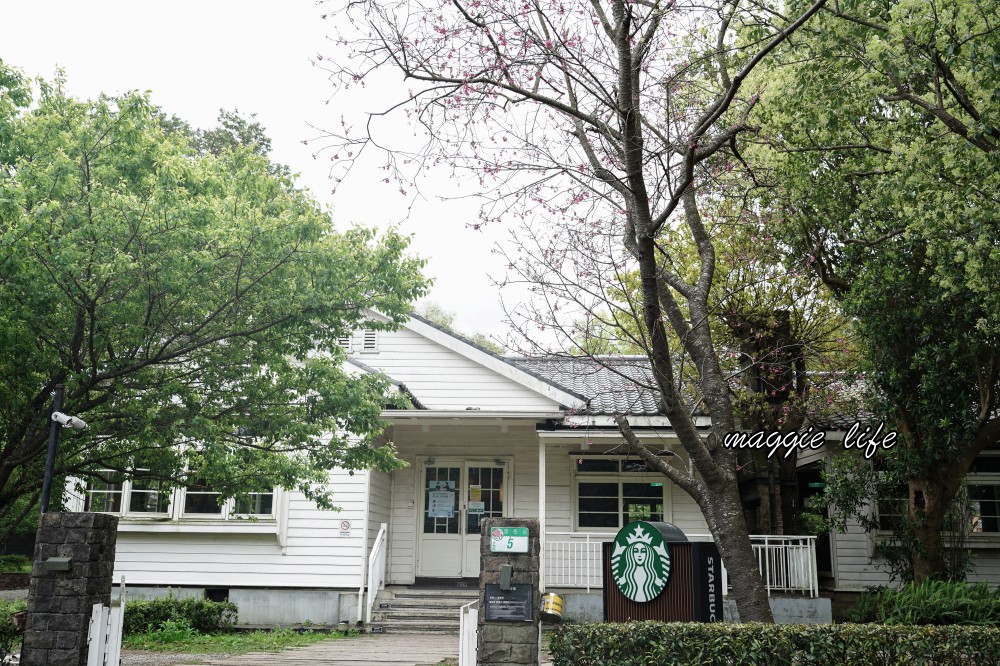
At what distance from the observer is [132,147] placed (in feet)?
29.8

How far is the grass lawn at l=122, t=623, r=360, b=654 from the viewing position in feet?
36.8

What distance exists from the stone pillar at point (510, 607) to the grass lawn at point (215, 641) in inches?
188

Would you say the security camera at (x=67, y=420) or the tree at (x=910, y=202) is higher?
the tree at (x=910, y=202)

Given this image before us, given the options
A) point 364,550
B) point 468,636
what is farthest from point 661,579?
point 364,550

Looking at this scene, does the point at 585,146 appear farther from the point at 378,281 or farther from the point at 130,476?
the point at 130,476

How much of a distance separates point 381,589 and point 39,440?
6.16 meters

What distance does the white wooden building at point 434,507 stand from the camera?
13.6m

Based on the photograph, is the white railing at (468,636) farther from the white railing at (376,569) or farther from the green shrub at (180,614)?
the green shrub at (180,614)

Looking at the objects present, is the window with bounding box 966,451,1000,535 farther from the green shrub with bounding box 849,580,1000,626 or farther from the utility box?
the utility box

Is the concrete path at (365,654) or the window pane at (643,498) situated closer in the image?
the concrete path at (365,654)

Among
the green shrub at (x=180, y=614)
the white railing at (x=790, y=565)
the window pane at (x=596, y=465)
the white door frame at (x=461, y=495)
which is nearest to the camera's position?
the green shrub at (x=180, y=614)

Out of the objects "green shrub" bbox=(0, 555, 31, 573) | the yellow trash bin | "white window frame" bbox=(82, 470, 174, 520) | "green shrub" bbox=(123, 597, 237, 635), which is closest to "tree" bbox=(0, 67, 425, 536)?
"green shrub" bbox=(123, 597, 237, 635)

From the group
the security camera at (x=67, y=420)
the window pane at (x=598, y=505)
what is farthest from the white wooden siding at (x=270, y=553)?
the security camera at (x=67, y=420)

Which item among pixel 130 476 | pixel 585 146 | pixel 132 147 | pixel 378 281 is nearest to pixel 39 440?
pixel 130 476
